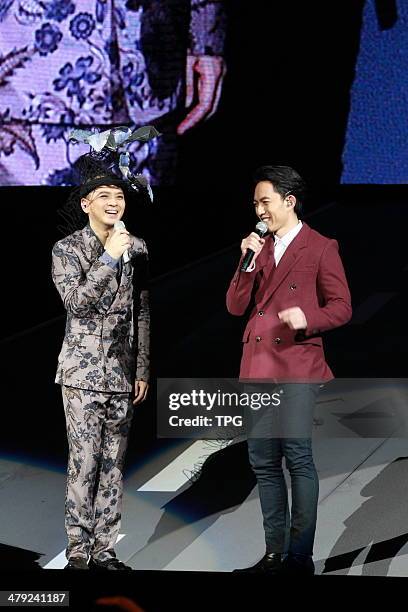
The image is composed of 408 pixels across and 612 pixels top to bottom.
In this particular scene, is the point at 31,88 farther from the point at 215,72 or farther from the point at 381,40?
Result: the point at 381,40

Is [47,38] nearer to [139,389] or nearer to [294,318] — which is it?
[139,389]

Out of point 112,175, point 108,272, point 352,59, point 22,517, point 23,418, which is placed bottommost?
point 22,517

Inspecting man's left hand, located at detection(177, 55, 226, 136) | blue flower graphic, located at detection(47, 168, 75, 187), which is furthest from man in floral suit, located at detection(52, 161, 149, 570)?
man's left hand, located at detection(177, 55, 226, 136)

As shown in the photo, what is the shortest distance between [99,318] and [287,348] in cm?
61

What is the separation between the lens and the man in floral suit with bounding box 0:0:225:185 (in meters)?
8.22

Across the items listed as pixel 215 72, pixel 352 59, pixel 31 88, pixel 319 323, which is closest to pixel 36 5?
pixel 31 88

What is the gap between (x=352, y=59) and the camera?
293 inches

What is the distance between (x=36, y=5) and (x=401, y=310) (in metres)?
3.06

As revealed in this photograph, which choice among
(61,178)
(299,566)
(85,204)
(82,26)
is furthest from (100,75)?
(299,566)

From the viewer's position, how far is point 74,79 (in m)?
8.51

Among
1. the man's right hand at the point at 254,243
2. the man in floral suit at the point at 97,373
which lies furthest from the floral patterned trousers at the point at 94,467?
the man's right hand at the point at 254,243

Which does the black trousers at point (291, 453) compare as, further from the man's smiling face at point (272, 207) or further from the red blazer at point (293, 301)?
the man's smiling face at point (272, 207)

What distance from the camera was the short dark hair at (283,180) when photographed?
4.16 meters

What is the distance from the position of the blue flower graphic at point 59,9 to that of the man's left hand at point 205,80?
85 cm
